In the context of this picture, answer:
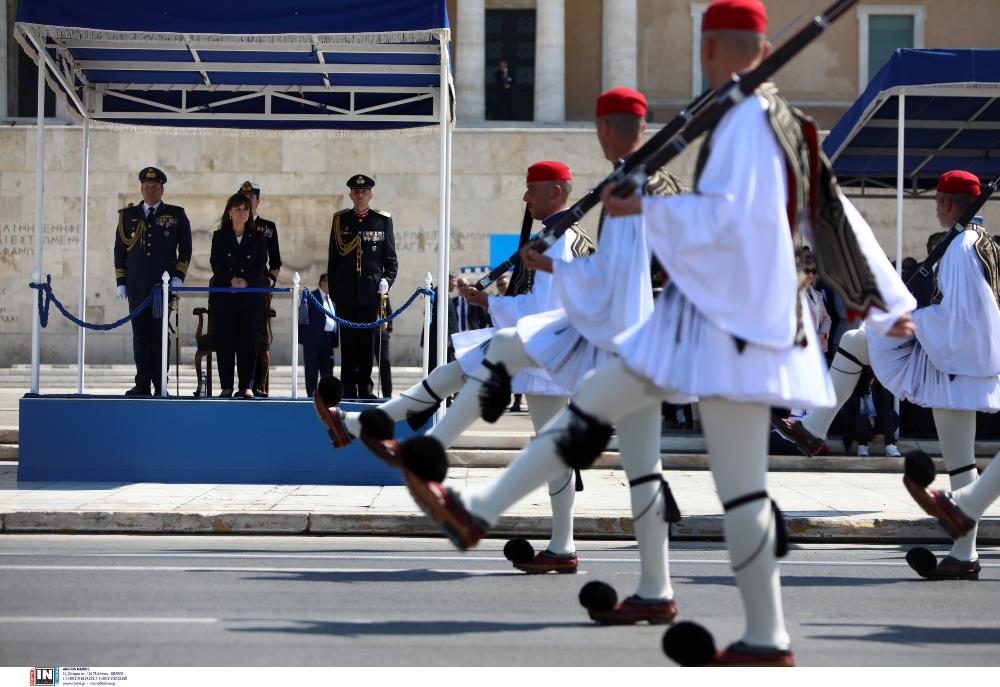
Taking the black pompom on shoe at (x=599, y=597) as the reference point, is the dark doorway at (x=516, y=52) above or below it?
above

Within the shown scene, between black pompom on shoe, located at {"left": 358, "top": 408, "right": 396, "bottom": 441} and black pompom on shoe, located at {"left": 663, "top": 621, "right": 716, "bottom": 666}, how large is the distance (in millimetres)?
2157

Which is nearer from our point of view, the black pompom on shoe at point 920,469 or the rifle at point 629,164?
the rifle at point 629,164

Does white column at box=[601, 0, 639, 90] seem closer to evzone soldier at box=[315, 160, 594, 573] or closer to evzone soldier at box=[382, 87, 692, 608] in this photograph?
evzone soldier at box=[315, 160, 594, 573]

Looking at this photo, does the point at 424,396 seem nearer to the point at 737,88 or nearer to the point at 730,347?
the point at 730,347

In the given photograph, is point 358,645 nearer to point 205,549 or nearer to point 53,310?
point 205,549

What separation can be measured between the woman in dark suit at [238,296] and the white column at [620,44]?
22222 mm

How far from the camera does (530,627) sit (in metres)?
5.59

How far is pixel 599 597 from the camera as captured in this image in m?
5.48

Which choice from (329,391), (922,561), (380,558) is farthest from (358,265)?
(922,561)

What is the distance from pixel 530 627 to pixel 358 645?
2.77 feet

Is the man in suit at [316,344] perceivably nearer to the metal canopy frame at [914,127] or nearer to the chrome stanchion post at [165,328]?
the chrome stanchion post at [165,328]

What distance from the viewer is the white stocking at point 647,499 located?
5473mm

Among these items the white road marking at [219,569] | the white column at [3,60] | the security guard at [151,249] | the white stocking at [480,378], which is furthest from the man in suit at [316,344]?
the white column at [3,60]

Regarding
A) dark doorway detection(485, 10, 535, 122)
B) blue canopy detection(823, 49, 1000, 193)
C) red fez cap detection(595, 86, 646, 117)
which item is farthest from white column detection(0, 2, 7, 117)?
red fez cap detection(595, 86, 646, 117)
